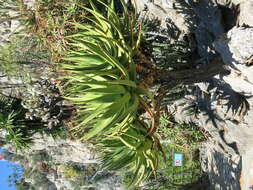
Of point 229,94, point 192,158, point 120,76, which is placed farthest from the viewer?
point 192,158

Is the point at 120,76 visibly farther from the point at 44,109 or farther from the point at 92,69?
the point at 44,109

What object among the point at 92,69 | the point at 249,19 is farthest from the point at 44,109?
the point at 249,19

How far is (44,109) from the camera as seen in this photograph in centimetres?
615

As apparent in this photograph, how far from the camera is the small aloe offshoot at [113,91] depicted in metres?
2.77

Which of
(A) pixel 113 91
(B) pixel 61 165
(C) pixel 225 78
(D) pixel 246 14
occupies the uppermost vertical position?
(D) pixel 246 14

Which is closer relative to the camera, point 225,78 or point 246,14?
point 246,14

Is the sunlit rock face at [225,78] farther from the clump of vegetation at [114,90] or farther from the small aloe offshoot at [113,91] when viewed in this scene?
the small aloe offshoot at [113,91]

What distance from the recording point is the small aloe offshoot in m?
2.77

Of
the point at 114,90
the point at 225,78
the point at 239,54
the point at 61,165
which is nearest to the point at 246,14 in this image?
the point at 239,54

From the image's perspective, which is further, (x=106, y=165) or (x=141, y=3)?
(x=141, y=3)

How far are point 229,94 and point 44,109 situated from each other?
3.42 meters

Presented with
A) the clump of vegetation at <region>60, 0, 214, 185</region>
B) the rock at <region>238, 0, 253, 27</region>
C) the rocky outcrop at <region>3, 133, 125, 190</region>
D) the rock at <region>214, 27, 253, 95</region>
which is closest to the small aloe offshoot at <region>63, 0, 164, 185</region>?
the clump of vegetation at <region>60, 0, 214, 185</region>

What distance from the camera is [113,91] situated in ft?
9.02

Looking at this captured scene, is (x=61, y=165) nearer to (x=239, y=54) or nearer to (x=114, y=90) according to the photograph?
(x=114, y=90)
